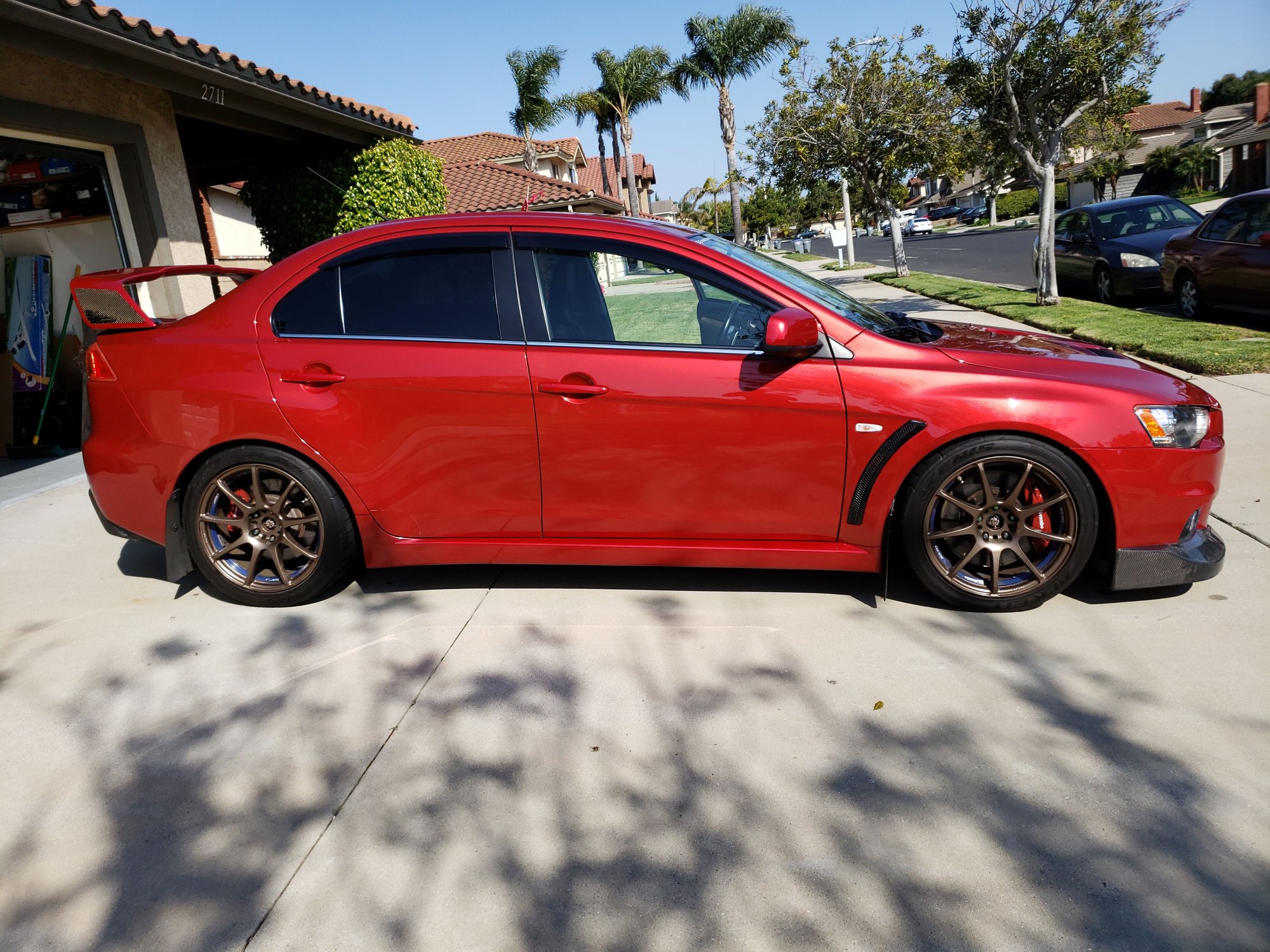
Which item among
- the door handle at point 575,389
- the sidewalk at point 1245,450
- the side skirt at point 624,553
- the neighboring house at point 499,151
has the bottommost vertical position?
the sidewalk at point 1245,450

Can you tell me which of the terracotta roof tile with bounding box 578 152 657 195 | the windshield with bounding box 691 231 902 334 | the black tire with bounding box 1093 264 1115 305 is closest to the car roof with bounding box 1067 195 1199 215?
the black tire with bounding box 1093 264 1115 305

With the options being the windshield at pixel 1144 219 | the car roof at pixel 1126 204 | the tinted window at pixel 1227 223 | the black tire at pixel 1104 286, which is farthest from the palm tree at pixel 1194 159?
the tinted window at pixel 1227 223

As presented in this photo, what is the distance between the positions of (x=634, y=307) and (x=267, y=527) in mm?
1863

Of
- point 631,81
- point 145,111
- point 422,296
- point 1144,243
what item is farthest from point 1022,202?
point 422,296

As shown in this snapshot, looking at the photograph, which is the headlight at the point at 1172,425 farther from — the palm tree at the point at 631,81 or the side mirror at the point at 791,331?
the palm tree at the point at 631,81

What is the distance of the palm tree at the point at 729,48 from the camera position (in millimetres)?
39094

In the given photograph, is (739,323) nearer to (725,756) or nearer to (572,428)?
(572,428)

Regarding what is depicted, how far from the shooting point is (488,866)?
7.98 ft

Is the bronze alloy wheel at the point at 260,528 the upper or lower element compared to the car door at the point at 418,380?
lower

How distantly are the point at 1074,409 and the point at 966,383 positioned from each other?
409 mm

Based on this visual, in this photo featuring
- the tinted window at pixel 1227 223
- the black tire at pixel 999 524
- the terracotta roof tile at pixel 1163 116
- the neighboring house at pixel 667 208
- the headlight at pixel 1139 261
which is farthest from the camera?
the neighboring house at pixel 667 208

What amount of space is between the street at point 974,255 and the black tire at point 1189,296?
5.06 m

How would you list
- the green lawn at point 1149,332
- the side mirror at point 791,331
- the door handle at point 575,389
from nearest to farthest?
the side mirror at point 791,331 → the door handle at point 575,389 → the green lawn at point 1149,332

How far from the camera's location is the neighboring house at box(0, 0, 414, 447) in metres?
6.53
